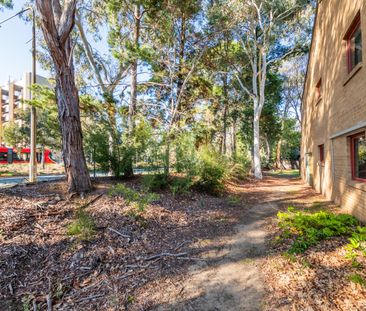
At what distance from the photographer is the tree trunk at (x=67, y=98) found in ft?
17.7

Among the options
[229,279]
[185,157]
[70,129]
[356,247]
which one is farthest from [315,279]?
[70,129]

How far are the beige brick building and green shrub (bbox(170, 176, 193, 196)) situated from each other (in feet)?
14.8

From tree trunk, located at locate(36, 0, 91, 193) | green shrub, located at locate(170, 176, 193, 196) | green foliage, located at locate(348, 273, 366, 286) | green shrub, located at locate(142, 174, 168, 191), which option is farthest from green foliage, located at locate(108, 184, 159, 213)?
green foliage, located at locate(348, 273, 366, 286)

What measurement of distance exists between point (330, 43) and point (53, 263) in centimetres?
962

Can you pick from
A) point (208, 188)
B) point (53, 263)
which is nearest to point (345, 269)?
point (53, 263)

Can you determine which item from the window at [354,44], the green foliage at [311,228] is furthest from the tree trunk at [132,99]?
the window at [354,44]

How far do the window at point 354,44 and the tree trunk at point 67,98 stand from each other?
7.01m

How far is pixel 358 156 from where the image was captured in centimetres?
546

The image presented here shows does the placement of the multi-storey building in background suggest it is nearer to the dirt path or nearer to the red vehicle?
the red vehicle

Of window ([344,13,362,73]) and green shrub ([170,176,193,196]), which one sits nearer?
window ([344,13,362,73])

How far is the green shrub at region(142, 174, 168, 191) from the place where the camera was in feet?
23.3

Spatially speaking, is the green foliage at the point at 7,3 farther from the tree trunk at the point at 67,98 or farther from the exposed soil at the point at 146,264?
the exposed soil at the point at 146,264

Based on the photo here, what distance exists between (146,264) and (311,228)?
300cm

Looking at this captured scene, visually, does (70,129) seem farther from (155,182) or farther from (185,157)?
(185,157)
